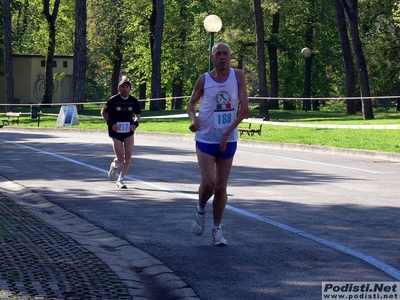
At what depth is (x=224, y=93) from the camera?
29.9 ft

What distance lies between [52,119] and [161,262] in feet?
138

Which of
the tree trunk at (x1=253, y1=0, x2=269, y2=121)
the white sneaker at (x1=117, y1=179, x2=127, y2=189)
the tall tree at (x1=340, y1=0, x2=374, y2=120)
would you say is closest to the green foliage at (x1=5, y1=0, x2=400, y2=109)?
the tall tree at (x1=340, y1=0, x2=374, y2=120)

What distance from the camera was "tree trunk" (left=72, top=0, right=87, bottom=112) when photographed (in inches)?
1907

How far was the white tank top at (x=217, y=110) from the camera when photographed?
9070mm

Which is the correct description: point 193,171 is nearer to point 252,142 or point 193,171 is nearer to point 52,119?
point 252,142

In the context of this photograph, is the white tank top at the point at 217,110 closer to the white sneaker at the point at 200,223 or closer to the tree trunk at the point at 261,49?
the white sneaker at the point at 200,223

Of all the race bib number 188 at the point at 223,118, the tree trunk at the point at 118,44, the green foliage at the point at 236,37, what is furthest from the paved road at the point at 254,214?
the tree trunk at the point at 118,44

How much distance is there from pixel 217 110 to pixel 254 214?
2.77 meters

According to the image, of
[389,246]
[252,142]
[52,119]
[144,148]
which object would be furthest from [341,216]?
[52,119]

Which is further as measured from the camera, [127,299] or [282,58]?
[282,58]

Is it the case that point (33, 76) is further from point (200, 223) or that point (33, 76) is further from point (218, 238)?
point (218, 238)

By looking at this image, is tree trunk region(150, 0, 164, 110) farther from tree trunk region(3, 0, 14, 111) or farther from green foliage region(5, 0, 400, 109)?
tree trunk region(3, 0, 14, 111)

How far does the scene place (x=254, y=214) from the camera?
11.5 meters

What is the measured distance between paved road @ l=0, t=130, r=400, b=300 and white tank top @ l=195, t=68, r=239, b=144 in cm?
112
